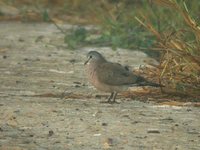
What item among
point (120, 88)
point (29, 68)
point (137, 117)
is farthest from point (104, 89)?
point (29, 68)

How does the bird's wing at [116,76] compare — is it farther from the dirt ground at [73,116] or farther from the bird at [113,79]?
the dirt ground at [73,116]

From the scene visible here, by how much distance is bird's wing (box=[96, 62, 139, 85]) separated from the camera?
9336 millimetres

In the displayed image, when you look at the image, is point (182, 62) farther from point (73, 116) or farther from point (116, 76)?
point (73, 116)

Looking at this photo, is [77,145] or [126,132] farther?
[126,132]

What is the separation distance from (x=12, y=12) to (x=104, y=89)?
10187 mm

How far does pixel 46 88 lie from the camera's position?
10.4 meters

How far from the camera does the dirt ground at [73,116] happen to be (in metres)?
7.45

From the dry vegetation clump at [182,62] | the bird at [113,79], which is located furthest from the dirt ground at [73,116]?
the dry vegetation clump at [182,62]

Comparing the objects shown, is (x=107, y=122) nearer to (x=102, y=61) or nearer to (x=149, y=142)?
(x=149, y=142)

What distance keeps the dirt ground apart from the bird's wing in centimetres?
25

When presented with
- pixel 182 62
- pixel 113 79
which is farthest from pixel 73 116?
pixel 182 62

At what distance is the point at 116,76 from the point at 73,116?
106 cm

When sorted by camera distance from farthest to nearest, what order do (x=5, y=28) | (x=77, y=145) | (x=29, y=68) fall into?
(x=5, y=28) → (x=29, y=68) → (x=77, y=145)

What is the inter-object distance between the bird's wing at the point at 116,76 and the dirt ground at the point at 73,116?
25 centimetres
